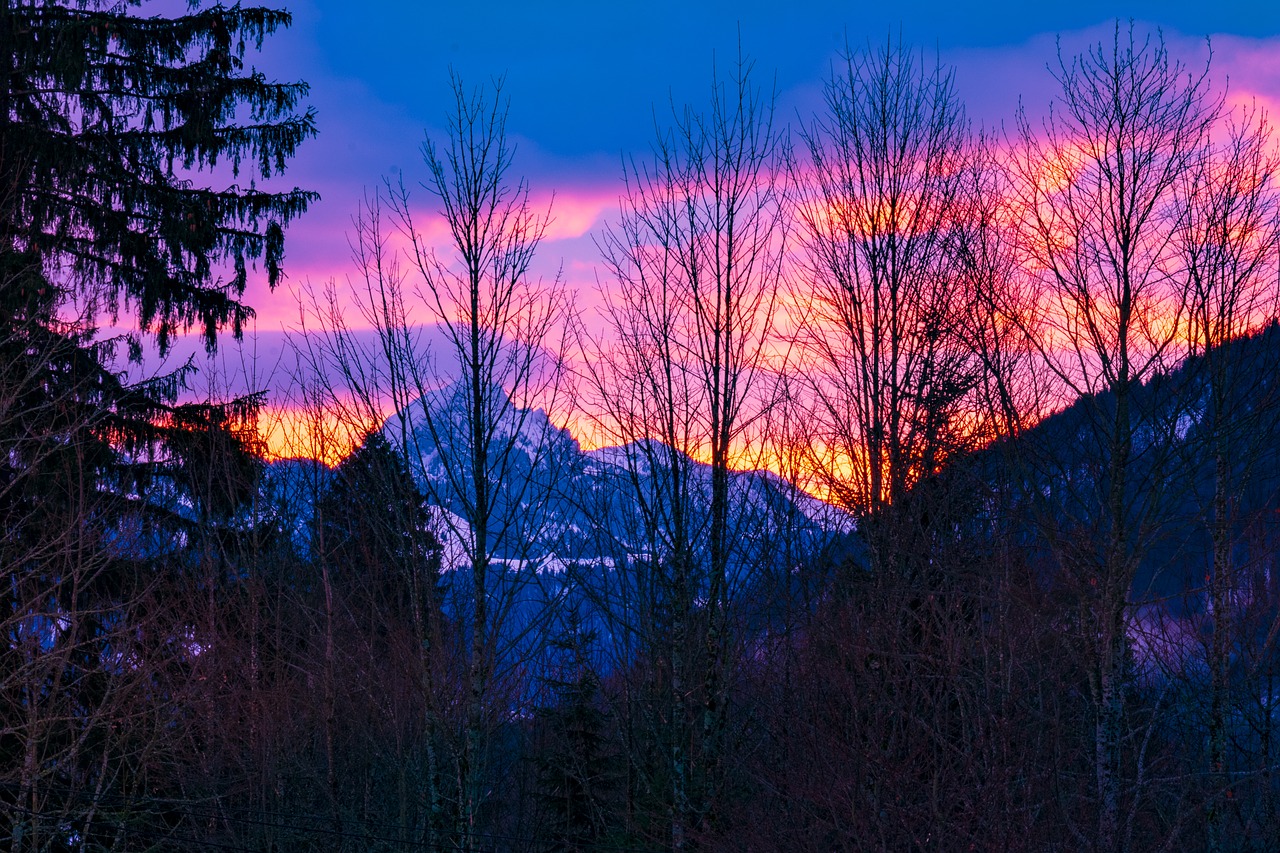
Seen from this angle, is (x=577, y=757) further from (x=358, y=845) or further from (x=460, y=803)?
(x=460, y=803)

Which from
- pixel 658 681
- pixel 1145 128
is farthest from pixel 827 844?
pixel 1145 128

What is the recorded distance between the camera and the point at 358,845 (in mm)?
22344

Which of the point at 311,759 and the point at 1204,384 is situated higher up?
the point at 1204,384

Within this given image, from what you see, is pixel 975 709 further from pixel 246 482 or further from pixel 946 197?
pixel 246 482

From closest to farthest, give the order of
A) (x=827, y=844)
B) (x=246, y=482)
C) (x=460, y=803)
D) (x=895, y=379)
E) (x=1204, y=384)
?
(x=460, y=803), (x=1204, y=384), (x=895, y=379), (x=827, y=844), (x=246, y=482)

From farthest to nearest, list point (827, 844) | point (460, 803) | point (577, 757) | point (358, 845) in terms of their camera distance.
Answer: point (577, 757) → point (358, 845) → point (827, 844) → point (460, 803)

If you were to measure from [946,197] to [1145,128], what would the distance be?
10.5 feet

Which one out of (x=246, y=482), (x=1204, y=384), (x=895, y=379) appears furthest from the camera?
(x=246, y=482)

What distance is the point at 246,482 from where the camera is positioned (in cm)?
1820

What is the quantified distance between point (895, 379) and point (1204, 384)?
3.90 metres

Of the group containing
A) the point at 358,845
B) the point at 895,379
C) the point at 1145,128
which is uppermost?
the point at 1145,128

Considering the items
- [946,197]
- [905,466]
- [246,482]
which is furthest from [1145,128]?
[246,482]

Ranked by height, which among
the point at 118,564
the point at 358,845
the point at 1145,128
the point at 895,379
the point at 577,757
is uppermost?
the point at 1145,128

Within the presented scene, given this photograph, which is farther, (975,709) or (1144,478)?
(975,709)
